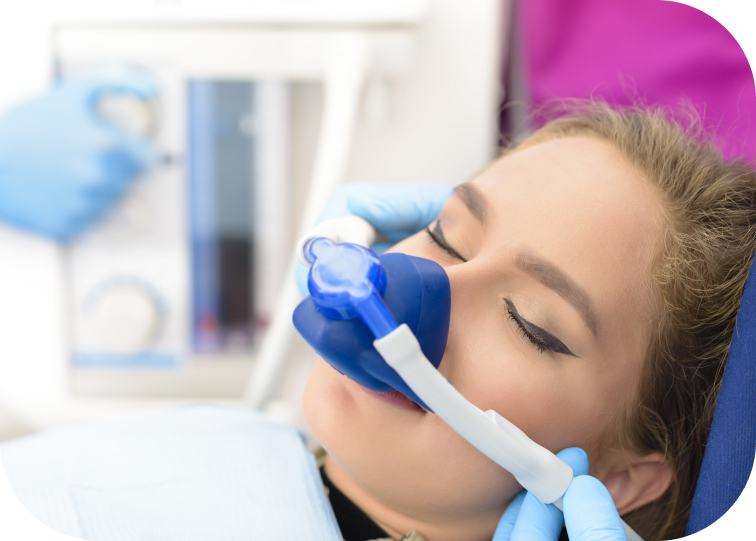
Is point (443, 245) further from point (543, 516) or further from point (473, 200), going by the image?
point (543, 516)

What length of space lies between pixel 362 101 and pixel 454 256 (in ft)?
1.55

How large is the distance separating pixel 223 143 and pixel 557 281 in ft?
2.16

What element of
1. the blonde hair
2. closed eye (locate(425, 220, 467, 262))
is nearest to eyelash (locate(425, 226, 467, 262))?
closed eye (locate(425, 220, 467, 262))

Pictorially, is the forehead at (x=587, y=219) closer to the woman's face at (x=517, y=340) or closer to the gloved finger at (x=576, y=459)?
the woman's face at (x=517, y=340)

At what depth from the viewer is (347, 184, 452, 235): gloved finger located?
41.6 inches

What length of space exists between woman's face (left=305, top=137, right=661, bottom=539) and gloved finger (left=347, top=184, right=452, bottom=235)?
21cm

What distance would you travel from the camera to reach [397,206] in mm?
1067

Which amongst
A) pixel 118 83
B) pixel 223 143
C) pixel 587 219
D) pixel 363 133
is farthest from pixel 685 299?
pixel 118 83

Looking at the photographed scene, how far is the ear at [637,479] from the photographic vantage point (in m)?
0.87

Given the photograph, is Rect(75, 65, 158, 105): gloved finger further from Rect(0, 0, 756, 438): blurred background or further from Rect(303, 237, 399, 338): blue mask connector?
Rect(303, 237, 399, 338): blue mask connector

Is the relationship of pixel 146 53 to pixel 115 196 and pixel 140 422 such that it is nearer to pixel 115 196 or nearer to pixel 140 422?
pixel 115 196

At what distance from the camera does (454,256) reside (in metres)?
0.82

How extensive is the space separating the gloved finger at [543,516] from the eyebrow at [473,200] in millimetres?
266

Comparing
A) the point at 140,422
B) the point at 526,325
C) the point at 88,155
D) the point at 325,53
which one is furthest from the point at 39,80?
the point at 526,325
